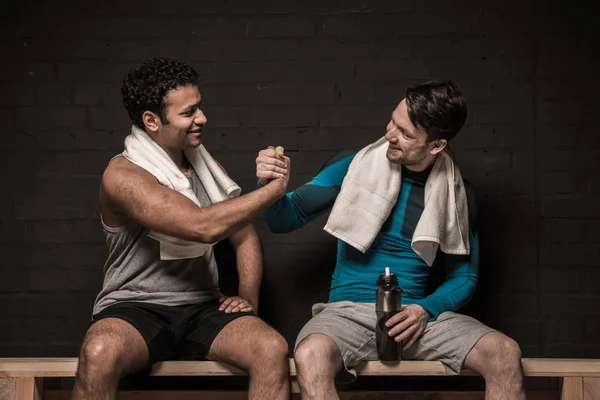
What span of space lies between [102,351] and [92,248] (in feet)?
3.45

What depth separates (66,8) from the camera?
3.56m

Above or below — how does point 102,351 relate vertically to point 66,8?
below

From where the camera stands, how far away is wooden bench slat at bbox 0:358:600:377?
288cm

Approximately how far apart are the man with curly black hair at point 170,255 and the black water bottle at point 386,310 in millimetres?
345

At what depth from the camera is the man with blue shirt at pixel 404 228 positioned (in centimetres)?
289

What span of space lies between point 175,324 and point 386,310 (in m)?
0.74

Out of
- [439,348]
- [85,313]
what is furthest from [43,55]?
[439,348]

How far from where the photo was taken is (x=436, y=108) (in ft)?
9.82

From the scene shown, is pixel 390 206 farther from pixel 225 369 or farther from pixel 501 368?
pixel 225 369

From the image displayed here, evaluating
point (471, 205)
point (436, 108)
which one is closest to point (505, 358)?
point (471, 205)

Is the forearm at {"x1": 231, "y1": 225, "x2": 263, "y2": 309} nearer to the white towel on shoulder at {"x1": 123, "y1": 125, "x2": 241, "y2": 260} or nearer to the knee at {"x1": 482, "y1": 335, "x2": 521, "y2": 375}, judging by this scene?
the white towel on shoulder at {"x1": 123, "y1": 125, "x2": 241, "y2": 260}

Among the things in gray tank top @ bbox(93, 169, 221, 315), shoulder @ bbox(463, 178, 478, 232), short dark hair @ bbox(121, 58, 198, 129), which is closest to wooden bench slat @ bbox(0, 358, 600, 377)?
gray tank top @ bbox(93, 169, 221, 315)

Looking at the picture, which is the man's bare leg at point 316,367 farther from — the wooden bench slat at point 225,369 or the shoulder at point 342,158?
the shoulder at point 342,158

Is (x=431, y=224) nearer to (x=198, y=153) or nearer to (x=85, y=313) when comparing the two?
(x=198, y=153)
